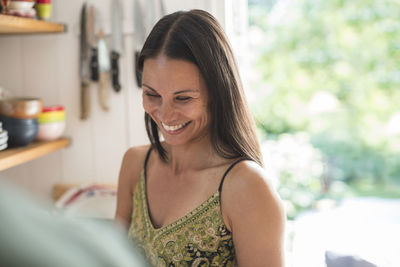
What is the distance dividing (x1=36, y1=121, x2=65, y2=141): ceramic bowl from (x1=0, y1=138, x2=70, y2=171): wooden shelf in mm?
18

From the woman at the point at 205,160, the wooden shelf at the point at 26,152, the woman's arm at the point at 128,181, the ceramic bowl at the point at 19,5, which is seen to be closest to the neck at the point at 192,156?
the woman at the point at 205,160

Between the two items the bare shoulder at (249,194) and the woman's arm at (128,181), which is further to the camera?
the woman's arm at (128,181)

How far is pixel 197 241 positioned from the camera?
0.98 metres

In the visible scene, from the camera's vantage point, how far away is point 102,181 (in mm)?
1652

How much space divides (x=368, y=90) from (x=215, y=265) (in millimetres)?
3574

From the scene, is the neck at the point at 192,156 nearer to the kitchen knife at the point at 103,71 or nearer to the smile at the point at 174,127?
the smile at the point at 174,127

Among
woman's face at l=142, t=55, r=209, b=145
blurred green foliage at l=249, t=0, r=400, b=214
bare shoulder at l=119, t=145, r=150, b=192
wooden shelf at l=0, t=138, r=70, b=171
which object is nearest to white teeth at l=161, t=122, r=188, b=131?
woman's face at l=142, t=55, r=209, b=145

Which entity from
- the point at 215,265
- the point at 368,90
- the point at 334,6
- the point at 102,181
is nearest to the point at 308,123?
the point at 368,90

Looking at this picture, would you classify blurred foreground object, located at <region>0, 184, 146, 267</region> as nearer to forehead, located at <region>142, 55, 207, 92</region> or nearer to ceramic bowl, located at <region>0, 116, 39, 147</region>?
forehead, located at <region>142, 55, 207, 92</region>

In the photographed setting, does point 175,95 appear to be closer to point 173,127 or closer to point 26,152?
point 173,127

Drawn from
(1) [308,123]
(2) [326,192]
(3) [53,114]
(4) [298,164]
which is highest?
(3) [53,114]

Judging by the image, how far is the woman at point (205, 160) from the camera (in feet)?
3.02

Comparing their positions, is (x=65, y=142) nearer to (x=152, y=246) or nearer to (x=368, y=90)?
(x=152, y=246)

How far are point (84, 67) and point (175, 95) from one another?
735mm
